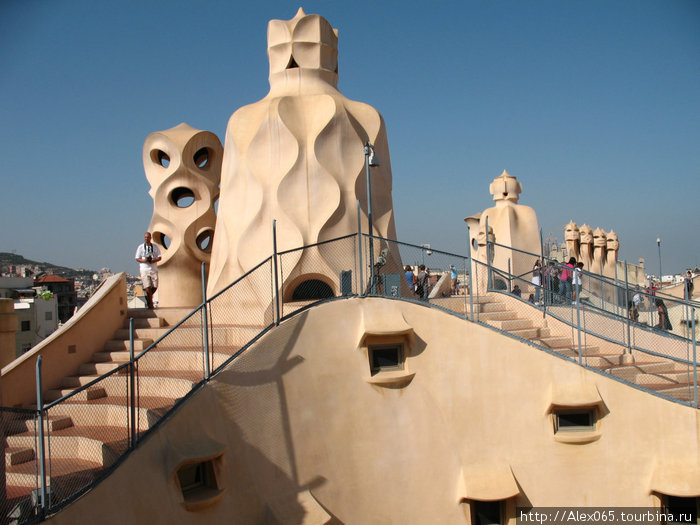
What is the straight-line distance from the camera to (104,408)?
306 inches

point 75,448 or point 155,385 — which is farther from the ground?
point 155,385

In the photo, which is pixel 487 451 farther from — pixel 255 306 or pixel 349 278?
pixel 255 306

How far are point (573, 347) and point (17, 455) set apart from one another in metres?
8.81

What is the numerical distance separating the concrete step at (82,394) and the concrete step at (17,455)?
1.01m

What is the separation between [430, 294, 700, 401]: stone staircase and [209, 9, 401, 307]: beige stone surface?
6.78 feet

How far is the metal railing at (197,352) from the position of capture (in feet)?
20.3

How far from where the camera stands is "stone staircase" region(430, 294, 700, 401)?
10078 millimetres

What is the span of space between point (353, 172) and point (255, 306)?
4101 millimetres

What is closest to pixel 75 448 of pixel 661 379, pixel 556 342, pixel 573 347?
pixel 556 342

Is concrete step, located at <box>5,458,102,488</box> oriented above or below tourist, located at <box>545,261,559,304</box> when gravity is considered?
below

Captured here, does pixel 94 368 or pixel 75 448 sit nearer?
pixel 75 448

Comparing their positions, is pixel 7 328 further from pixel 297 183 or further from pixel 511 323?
pixel 511 323

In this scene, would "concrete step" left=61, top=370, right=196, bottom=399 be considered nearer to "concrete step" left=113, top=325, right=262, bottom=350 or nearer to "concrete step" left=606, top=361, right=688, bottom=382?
"concrete step" left=113, top=325, right=262, bottom=350

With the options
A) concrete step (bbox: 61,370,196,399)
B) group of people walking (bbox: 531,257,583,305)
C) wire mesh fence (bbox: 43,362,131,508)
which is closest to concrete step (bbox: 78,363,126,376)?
wire mesh fence (bbox: 43,362,131,508)
